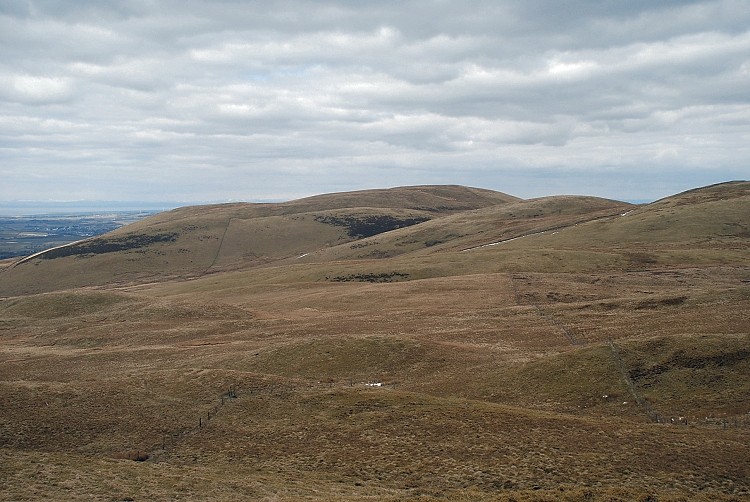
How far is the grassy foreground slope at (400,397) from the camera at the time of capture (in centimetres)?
2705

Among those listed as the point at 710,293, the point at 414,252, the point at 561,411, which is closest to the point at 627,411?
the point at 561,411

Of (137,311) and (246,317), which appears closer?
(246,317)

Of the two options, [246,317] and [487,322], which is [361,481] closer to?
[487,322]

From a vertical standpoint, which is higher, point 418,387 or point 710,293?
point 710,293

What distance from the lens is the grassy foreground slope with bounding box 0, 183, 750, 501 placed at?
1065 inches

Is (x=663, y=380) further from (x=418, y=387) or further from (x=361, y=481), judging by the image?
(x=361, y=481)

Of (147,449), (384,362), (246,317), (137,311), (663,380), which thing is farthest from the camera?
(137,311)

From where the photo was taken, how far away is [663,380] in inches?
1586

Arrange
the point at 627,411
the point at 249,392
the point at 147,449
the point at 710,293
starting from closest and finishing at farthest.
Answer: the point at 147,449 < the point at 627,411 < the point at 249,392 < the point at 710,293

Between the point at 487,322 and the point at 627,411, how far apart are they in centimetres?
3147

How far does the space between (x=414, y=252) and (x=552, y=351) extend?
11464 cm

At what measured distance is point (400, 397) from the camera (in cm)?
3934

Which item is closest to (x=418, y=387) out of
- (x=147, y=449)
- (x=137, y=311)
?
(x=147, y=449)

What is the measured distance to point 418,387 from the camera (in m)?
45.4
